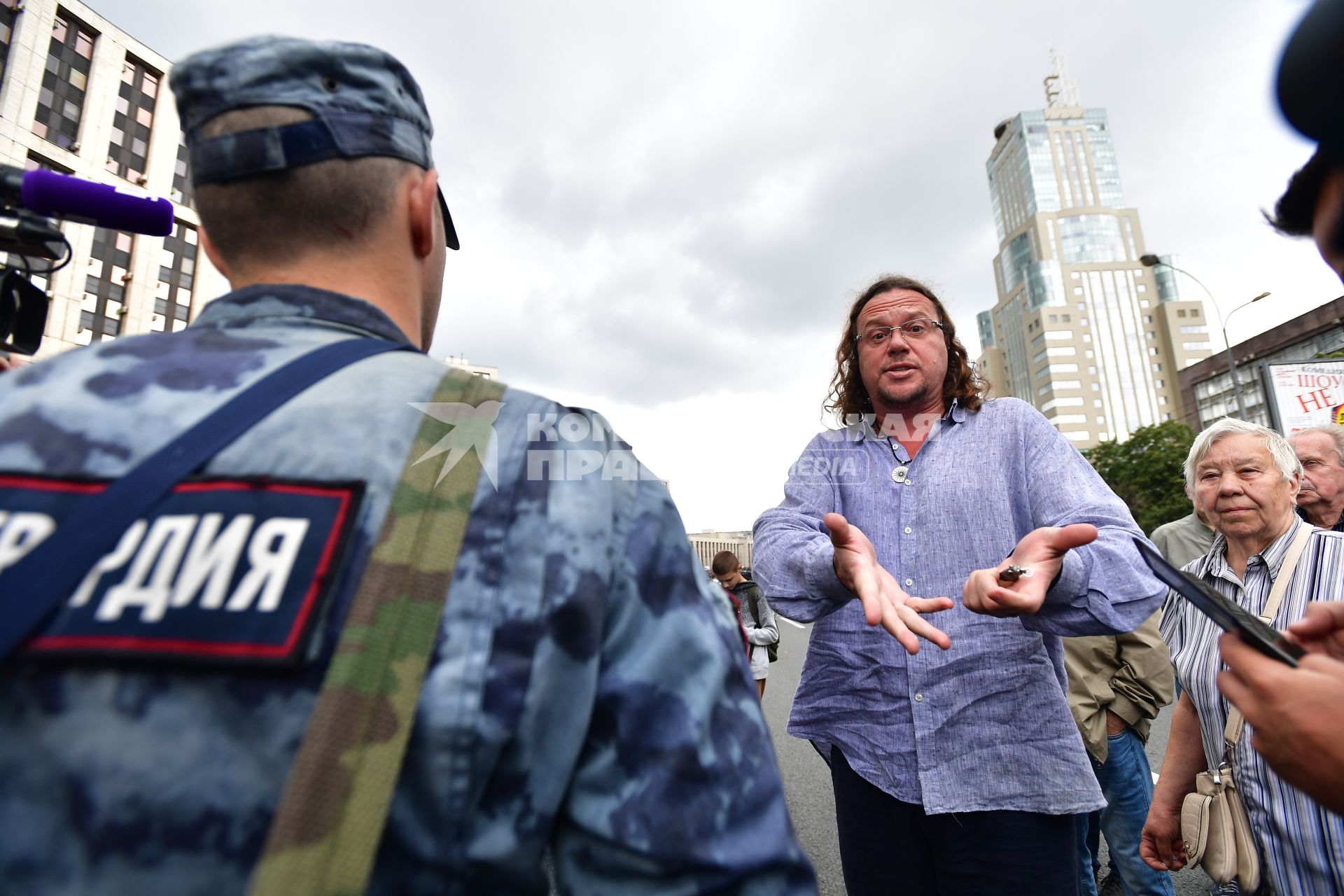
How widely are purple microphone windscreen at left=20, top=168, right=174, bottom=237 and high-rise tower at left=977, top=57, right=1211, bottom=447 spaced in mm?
103471

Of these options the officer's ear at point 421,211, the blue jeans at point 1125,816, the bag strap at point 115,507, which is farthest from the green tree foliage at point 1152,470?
the bag strap at point 115,507

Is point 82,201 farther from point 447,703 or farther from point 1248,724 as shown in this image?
point 1248,724

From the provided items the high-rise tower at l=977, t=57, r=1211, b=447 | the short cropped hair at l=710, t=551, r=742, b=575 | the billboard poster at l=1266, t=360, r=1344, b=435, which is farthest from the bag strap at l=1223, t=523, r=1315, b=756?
the high-rise tower at l=977, t=57, r=1211, b=447

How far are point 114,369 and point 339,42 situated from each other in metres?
0.60

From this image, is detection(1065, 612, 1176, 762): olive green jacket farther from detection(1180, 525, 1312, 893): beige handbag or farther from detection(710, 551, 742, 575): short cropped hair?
detection(710, 551, 742, 575): short cropped hair

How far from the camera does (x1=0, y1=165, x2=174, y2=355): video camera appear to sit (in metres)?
1.25

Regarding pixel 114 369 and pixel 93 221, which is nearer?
pixel 114 369

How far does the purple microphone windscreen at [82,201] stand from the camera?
1.25 meters

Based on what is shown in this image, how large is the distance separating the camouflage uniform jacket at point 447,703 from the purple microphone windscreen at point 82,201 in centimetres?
63

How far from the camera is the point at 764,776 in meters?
0.79

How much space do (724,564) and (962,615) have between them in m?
5.83

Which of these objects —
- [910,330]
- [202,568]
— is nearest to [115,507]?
[202,568]

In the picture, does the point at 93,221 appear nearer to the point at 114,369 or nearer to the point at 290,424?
the point at 114,369

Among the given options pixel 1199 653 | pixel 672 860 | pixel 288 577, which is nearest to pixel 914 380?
pixel 1199 653
